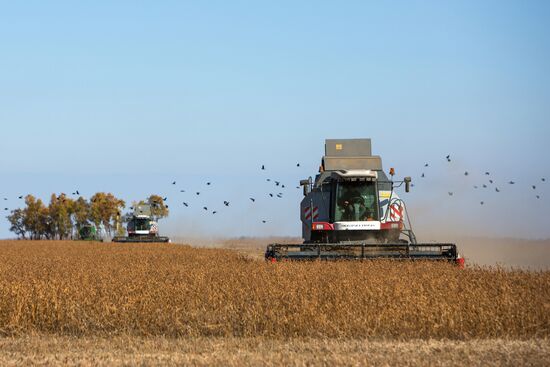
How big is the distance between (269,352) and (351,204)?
11.5 metres

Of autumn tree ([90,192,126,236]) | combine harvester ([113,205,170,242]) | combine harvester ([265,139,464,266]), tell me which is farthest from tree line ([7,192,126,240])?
combine harvester ([265,139,464,266])

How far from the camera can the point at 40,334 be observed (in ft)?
30.6

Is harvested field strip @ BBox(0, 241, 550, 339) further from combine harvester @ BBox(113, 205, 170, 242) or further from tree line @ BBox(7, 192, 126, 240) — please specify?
tree line @ BBox(7, 192, 126, 240)

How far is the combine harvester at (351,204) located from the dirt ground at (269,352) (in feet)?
29.4

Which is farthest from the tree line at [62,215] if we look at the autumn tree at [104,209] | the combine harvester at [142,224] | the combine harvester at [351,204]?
the combine harvester at [351,204]

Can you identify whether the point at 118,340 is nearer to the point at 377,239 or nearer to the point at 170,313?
the point at 170,313

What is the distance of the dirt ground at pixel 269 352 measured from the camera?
24.0 ft

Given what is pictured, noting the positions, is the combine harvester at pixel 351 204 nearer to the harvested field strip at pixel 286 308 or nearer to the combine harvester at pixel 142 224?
the harvested field strip at pixel 286 308

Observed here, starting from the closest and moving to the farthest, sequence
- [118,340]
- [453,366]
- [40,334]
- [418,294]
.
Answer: [453,366] < [118,340] < [40,334] < [418,294]

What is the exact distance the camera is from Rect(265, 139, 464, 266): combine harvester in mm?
18297

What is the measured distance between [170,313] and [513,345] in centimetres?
427

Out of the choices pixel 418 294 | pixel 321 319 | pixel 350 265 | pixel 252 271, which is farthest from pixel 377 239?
pixel 321 319

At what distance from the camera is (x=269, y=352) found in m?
7.73

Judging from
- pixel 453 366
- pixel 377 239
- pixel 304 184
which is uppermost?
pixel 304 184
